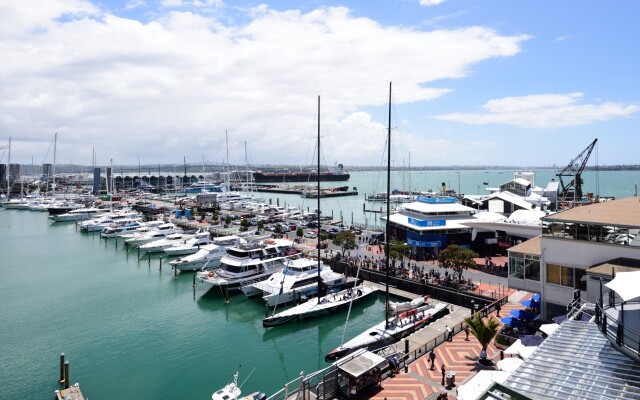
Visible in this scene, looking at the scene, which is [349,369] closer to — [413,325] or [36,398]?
[413,325]

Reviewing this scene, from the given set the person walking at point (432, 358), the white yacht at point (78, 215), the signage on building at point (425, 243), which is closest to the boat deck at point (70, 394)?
the person walking at point (432, 358)

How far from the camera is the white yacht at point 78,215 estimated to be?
86.4 metres

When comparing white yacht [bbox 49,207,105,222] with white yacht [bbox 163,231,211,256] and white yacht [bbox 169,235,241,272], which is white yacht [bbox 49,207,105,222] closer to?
white yacht [bbox 163,231,211,256]

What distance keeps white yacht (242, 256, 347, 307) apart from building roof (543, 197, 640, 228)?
1894cm

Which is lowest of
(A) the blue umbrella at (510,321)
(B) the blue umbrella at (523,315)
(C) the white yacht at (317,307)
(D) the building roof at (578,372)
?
(C) the white yacht at (317,307)

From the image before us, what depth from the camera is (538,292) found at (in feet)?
80.5

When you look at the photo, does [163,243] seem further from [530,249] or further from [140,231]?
[530,249]

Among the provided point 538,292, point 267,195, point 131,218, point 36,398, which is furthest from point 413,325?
point 267,195

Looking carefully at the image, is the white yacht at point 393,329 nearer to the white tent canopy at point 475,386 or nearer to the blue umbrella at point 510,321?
the blue umbrella at point 510,321

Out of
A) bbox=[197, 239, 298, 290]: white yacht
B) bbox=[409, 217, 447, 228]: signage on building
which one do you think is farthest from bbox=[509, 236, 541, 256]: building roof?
bbox=[197, 239, 298, 290]: white yacht

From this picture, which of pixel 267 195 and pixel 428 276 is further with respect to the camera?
pixel 267 195

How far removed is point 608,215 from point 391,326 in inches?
556

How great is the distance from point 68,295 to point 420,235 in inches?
1385

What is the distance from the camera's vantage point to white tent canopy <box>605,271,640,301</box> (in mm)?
10156
